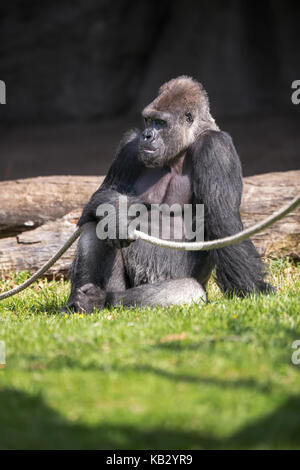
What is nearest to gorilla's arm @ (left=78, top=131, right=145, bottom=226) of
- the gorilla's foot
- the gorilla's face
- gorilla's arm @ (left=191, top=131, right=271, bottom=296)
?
the gorilla's face

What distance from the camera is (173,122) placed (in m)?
5.50

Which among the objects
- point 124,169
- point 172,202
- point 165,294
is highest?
point 124,169

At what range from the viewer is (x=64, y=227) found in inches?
293

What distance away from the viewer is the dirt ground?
13234mm

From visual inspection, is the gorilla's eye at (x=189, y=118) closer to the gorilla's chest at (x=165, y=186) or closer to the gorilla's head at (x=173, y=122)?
the gorilla's head at (x=173, y=122)

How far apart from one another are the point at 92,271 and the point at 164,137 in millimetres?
1172

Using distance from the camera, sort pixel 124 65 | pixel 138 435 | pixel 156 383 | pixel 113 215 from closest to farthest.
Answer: pixel 138 435, pixel 156 383, pixel 113 215, pixel 124 65

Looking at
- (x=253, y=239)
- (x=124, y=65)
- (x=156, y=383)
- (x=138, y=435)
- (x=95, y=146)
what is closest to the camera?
(x=138, y=435)

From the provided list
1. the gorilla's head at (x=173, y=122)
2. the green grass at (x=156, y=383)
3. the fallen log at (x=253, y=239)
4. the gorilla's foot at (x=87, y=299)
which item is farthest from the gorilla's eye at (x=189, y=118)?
the fallen log at (x=253, y=239)

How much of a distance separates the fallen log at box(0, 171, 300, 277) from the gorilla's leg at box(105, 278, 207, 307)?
1841mm

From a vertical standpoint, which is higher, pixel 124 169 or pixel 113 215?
pixel 124 169

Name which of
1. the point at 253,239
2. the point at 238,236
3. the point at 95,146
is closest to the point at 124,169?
the point at 238,236

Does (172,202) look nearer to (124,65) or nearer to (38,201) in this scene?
(38,201)

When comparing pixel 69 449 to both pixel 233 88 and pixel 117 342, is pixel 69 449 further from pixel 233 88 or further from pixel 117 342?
pixel 233 88
